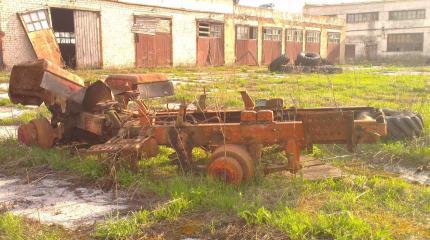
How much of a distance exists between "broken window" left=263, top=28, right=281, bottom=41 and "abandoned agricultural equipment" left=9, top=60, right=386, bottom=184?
26399 mm

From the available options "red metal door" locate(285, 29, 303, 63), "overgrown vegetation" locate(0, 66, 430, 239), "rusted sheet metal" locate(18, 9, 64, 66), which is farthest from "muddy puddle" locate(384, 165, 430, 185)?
"red metal door" locate(285, 29, 303, 63)

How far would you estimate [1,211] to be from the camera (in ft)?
10.5

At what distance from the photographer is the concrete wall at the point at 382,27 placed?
42812 millimetres

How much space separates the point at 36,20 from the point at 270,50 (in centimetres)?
1772

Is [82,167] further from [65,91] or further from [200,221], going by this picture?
A: [200,221]

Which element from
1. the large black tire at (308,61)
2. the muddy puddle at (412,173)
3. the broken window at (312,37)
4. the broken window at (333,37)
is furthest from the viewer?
the broken window at (333,37)

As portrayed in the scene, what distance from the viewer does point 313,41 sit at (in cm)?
3562

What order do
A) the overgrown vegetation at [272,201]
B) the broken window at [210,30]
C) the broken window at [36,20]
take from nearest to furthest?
the overgrown vegetation at [272,201], the broken window at [36,20], the broken window at [210,30]

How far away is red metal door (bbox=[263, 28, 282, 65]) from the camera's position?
100ft

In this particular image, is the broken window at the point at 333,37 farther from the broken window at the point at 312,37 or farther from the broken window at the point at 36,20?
the broken window at the point at 36,20

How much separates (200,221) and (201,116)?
1.60 metres

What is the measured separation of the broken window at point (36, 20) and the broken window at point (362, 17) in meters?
37.4

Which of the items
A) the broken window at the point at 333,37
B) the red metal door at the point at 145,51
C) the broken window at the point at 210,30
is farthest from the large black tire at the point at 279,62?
the broken window at the point at 333,37

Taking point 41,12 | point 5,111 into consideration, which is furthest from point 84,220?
point 41,12
